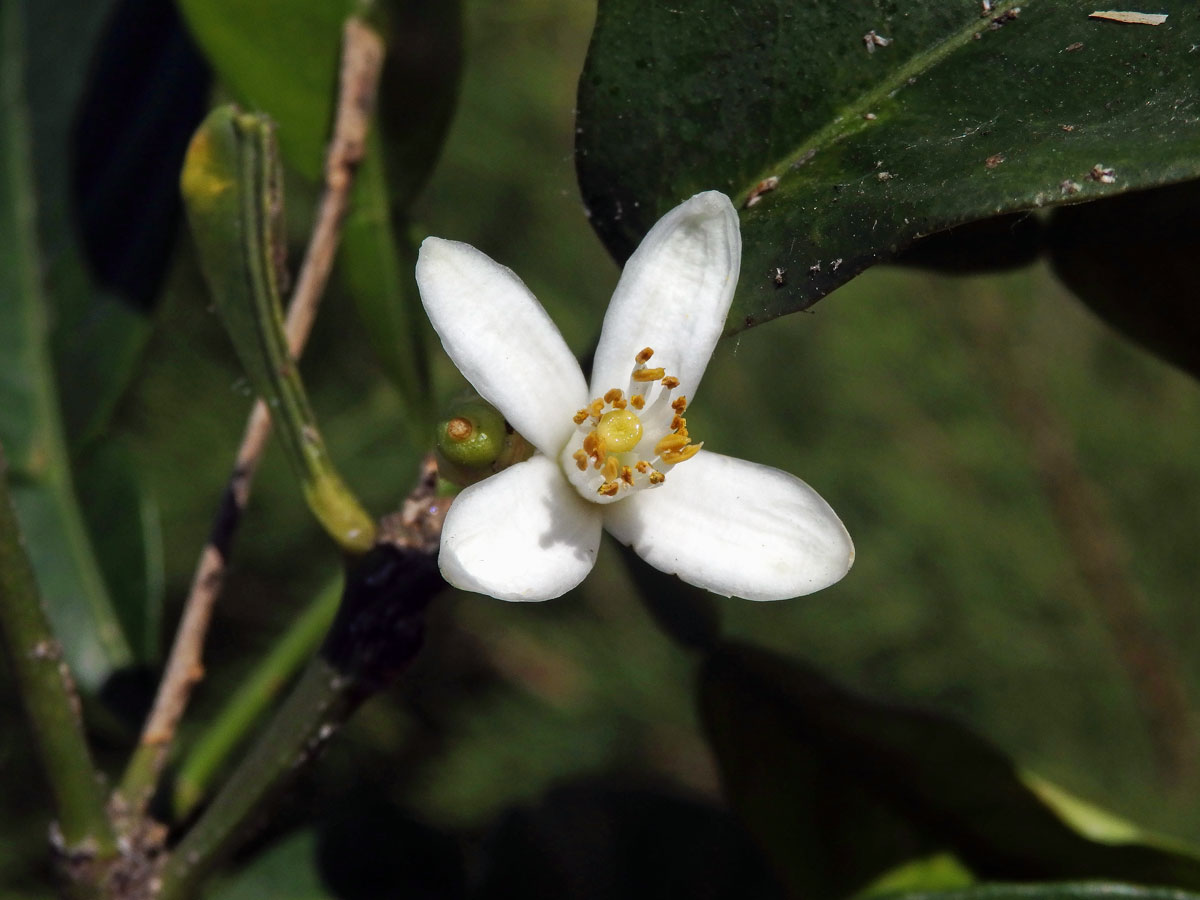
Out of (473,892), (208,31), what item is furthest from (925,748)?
(208,31)

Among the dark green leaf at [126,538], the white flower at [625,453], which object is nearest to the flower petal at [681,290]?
the white flower at [625,453]

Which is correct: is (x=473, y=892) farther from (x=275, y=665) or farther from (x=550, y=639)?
(x=550, y=639)

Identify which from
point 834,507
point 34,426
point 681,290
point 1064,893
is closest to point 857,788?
point 1064,893

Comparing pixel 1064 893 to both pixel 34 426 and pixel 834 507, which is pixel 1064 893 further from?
pixel 834 507

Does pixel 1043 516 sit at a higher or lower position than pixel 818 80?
lower

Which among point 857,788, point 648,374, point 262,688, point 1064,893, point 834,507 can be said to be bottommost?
point 834,507

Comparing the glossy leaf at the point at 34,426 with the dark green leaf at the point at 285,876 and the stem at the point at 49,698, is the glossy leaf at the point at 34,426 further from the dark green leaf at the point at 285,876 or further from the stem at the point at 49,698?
the stem at the point at 49,698
